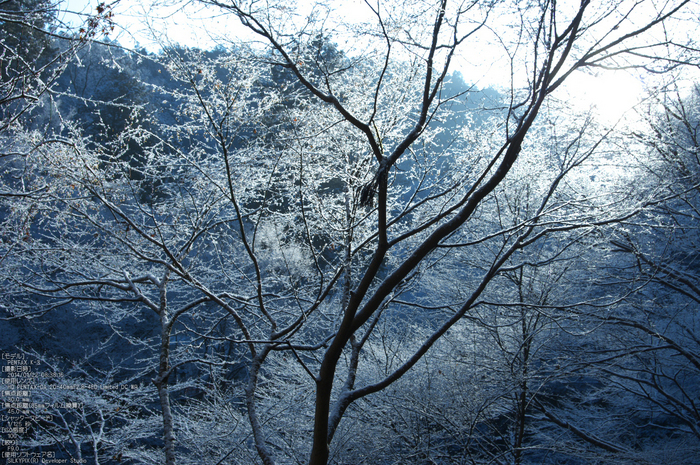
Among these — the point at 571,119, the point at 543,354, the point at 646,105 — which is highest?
the point at 646,105

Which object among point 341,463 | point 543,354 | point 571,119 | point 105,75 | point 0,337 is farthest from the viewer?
point 105,75

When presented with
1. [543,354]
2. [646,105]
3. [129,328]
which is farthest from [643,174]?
[129,328]

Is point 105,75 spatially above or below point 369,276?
above

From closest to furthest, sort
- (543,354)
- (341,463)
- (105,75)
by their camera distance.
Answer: (341,463) < (543,354) < (105,75)

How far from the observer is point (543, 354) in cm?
598

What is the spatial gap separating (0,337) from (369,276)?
13480 millimetres

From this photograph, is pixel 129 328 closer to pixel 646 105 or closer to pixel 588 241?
pixel 588 241

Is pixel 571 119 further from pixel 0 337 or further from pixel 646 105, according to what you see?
pixel 0 337

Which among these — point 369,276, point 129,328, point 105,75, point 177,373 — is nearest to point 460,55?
point 369,276

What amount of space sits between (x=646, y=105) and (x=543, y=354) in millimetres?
3986

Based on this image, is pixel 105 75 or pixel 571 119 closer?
pixel 571 119

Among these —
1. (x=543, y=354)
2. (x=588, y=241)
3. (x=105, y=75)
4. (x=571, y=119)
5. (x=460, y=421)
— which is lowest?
(x=460, y=421)

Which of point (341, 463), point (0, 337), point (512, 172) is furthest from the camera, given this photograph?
point (0, 337)

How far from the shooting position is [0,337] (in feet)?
36.0
